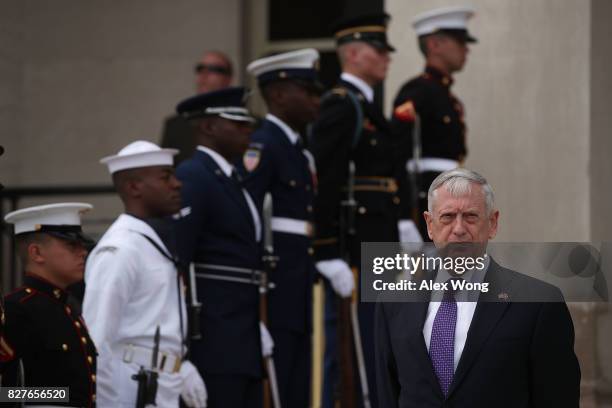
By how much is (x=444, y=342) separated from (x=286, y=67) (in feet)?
12.3

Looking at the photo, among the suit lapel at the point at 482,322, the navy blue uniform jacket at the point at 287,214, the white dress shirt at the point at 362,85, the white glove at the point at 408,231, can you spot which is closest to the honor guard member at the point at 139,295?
the navy blue uniform jacket at the point at 287,214

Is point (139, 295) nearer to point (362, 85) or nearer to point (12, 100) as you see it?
point (362, 85)

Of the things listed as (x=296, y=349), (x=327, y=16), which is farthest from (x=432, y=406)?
(x=327, y=16)

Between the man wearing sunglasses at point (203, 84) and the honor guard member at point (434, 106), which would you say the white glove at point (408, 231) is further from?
the man wearing sunglasses at point (203, 84)

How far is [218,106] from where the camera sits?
25.3 ft

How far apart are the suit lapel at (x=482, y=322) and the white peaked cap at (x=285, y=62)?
368 centimetres

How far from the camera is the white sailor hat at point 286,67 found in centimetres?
840

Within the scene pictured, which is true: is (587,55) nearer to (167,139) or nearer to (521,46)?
(521,46)

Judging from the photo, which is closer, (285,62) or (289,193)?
(289,193)

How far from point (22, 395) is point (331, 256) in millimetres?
3205

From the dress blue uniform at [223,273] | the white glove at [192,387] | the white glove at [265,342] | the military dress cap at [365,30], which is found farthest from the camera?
the military dress cap at [365,30]

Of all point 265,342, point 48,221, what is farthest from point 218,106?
point 48,221

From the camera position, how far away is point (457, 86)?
10.0 meters

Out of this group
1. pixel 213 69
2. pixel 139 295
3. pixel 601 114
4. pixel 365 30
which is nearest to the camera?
pixel 139 295
